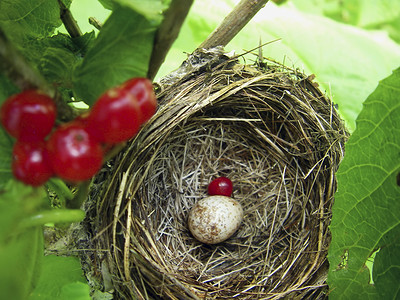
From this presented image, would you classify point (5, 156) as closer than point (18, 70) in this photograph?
No

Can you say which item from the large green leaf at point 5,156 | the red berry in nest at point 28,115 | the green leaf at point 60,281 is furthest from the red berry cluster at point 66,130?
the green leaf at point 60,281

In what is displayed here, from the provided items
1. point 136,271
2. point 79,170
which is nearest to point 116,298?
point 136,271

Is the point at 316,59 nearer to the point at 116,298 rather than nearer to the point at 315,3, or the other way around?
the point at 315,3

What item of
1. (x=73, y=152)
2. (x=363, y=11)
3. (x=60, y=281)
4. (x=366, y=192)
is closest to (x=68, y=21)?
(x=73, y=152)

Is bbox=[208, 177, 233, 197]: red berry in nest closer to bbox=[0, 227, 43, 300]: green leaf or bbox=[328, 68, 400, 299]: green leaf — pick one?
bbox=[328, 68, 400, 299]: green leaf

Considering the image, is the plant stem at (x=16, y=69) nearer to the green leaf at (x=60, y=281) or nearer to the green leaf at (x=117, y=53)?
the green leaf at (x=117, y=53)

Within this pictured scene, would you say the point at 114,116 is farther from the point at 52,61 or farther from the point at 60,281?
the point at 60,281
